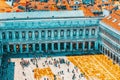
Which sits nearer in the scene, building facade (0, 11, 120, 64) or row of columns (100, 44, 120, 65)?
row of columns (100, 44, 120, 65)

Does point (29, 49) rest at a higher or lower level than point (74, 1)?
lower

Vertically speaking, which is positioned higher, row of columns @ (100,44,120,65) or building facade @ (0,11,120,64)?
building facade @ (0,11,120,64)

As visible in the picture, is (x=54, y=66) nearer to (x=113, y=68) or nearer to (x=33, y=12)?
(x=113, y=68)

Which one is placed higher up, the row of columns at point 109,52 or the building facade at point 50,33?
the building facade at point 50,33

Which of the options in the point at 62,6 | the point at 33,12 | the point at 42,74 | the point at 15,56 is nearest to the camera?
the point at 42,74

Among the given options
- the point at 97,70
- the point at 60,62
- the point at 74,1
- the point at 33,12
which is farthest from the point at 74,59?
the point at 74,1

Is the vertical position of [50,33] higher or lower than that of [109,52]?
higher

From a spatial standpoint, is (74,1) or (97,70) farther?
(74,1)

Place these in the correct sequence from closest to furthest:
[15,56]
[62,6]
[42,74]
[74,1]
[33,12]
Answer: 1. [42,74]
2. [15,56]
3. [33,12]
4. [62,6]
5. [74,1]

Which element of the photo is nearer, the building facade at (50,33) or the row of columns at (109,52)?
the row of columns at (109,52)

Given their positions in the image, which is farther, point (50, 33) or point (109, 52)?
point (50, 33)

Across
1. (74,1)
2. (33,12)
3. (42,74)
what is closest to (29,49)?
(33,12)
